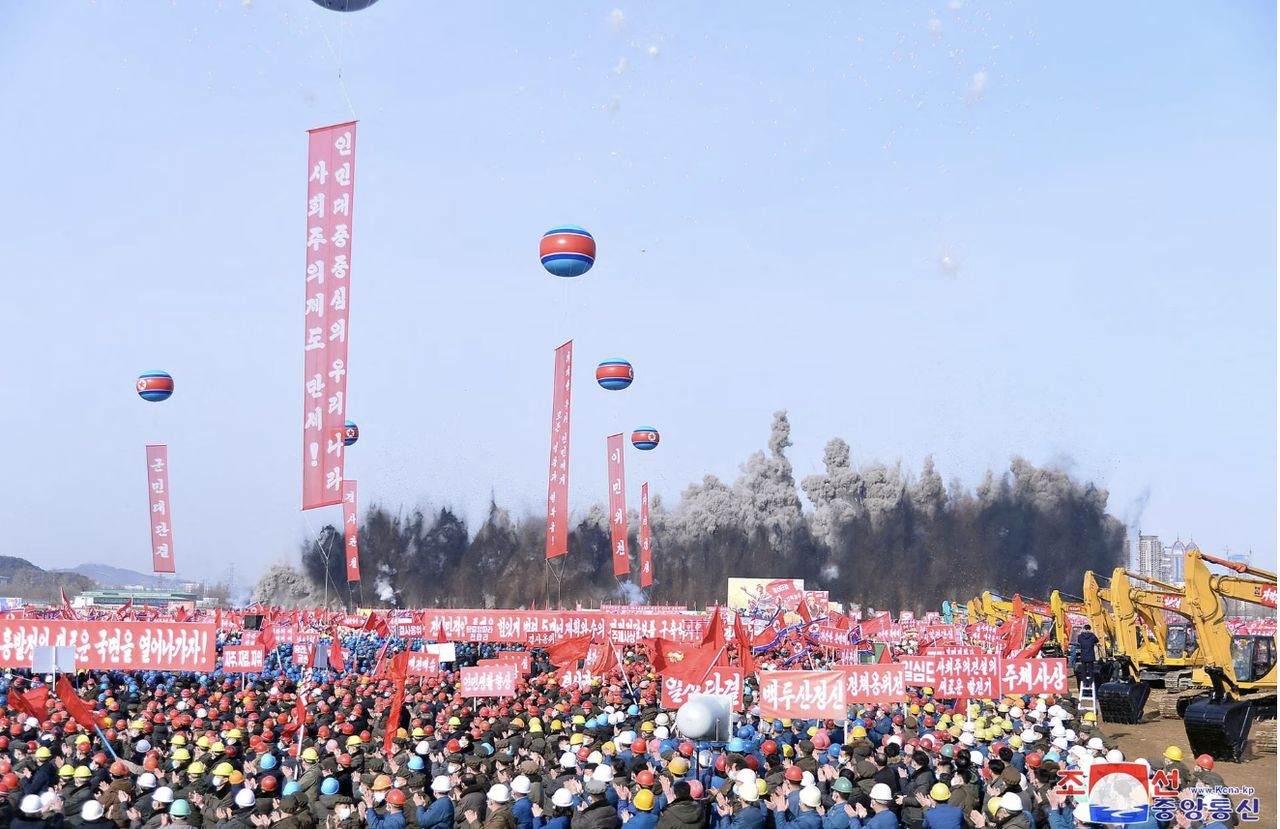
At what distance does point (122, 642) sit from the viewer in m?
21.3

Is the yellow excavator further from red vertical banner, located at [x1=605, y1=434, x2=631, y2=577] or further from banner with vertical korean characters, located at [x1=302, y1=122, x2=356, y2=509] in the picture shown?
red vertical banner, located at [x1=605, y1=434, x2=631, y2=577]

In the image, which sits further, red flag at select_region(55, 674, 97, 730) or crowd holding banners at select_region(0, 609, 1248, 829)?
red flag at select_region(55, 674, 97, 730)

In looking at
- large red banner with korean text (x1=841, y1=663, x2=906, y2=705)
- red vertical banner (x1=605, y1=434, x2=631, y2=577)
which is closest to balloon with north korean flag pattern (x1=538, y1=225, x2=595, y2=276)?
red vertical banner (x1=605, y1=434, x2=631, y2=577)

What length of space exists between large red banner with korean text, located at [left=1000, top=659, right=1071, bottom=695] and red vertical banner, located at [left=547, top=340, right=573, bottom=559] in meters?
19.5

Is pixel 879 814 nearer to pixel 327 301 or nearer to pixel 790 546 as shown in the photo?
pixel 327 301

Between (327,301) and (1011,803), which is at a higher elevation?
(327,301)

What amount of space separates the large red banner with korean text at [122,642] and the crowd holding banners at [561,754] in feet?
1.64

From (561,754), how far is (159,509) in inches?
1463

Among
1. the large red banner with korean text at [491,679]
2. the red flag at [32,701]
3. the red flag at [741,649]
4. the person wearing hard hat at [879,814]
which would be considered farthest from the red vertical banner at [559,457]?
the person wearing hard hat at [879,814]

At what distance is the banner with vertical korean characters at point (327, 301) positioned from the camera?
69.7 ft

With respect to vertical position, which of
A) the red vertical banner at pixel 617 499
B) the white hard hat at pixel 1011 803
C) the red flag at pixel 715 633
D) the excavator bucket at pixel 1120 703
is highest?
the red vertical banner at pixel 617 499

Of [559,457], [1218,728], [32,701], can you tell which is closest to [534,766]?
[32,701]

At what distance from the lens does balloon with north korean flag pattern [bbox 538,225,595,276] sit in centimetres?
3684

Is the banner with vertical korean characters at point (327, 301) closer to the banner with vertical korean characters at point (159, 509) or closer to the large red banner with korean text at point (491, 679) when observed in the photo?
the large red banner with korean text at point (491, 679)
